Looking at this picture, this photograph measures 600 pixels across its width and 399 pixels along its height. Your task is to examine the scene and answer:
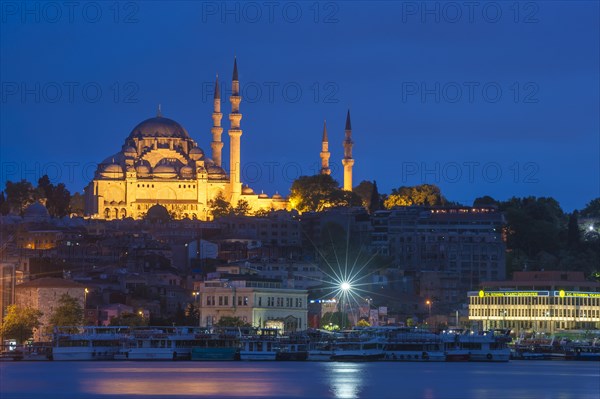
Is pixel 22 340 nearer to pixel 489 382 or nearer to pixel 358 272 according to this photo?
pixel 489 382

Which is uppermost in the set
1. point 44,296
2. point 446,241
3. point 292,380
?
point 446,241

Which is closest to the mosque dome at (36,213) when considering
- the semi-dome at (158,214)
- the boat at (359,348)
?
the semi-dome at (158,214)

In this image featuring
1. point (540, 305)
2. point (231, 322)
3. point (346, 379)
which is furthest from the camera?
point (540, 305)

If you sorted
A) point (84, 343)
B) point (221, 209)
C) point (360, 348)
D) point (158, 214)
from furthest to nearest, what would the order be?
point (221, 209) → point (158, 214) → point (360, 348) → point (84, 343)

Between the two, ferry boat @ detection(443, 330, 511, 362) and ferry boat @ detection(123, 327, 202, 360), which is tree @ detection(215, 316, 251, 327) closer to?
ferry boat @ detection(123, 327, 202, 360)

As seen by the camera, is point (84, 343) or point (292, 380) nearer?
point (292, 380)

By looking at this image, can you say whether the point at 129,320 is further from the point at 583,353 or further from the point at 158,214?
the point at 158,214

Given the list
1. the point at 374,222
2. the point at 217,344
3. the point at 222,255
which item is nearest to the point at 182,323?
the point at 217,344

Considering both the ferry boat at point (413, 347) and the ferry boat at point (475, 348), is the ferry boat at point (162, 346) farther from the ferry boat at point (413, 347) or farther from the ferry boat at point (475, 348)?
the ferry boat at point (475, 348)

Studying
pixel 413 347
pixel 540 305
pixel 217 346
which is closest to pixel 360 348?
pixel 413 347
